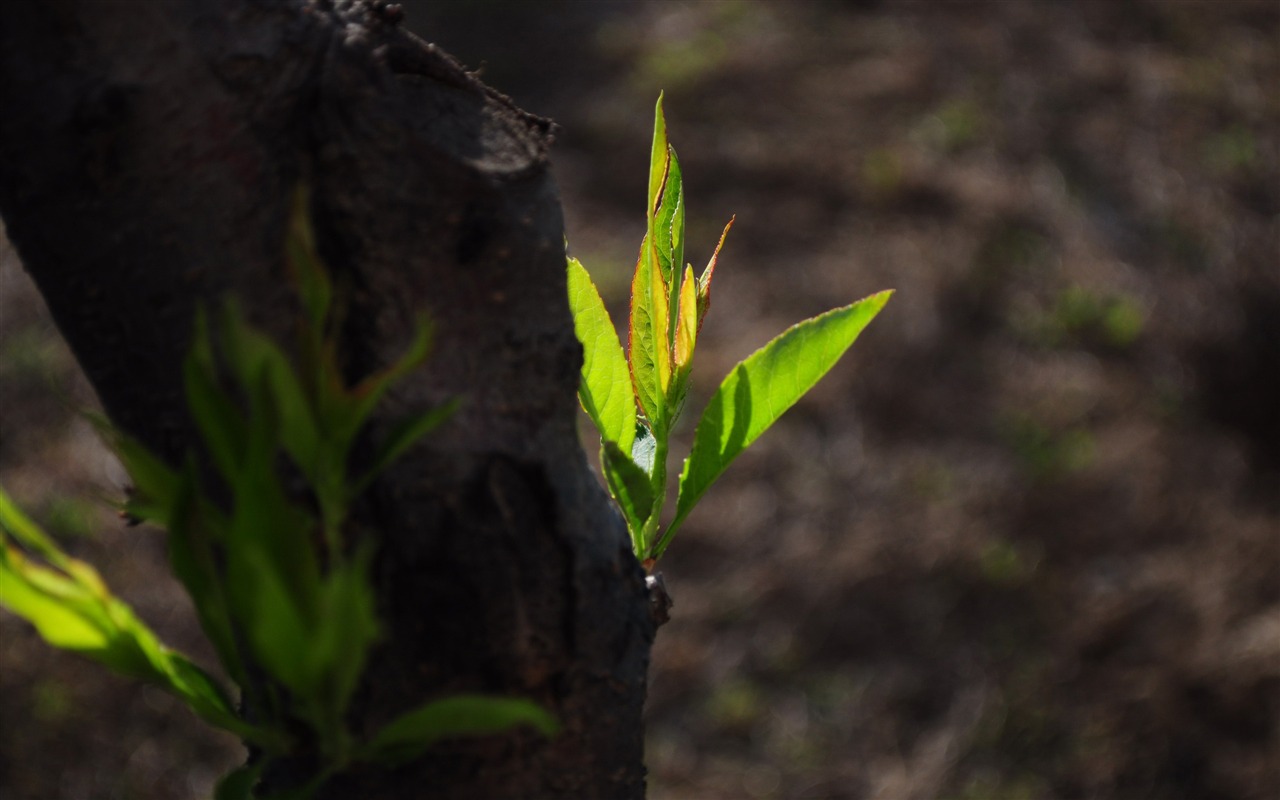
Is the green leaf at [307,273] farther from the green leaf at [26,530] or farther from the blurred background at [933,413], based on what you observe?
the blurred background at [933,413]

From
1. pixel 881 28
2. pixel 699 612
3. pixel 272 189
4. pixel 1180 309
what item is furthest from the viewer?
pixel 881 28

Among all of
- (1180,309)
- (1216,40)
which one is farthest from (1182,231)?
(1216,40)

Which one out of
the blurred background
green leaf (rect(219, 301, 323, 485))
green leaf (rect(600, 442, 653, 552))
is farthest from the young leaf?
the blurred background

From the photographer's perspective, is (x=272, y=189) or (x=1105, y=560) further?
(x=1105, y=560)

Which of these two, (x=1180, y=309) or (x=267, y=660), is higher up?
(x=267, y=660)

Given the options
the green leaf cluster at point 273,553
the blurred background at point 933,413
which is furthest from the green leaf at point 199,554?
the blurred background at point 933,413

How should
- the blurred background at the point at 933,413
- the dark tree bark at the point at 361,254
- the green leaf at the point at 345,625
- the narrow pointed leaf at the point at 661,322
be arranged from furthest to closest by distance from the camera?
1. the blurred background at the point at 933,413
2. the narrow pointed leaf at the point at 661,322
3. the dark tree bark at the point at 361,254
4. the green leaf at the point at 345,625

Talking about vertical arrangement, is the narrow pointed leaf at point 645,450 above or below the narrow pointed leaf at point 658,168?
below

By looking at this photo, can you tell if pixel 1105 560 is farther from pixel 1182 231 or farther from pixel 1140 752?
pixel 1182 231
